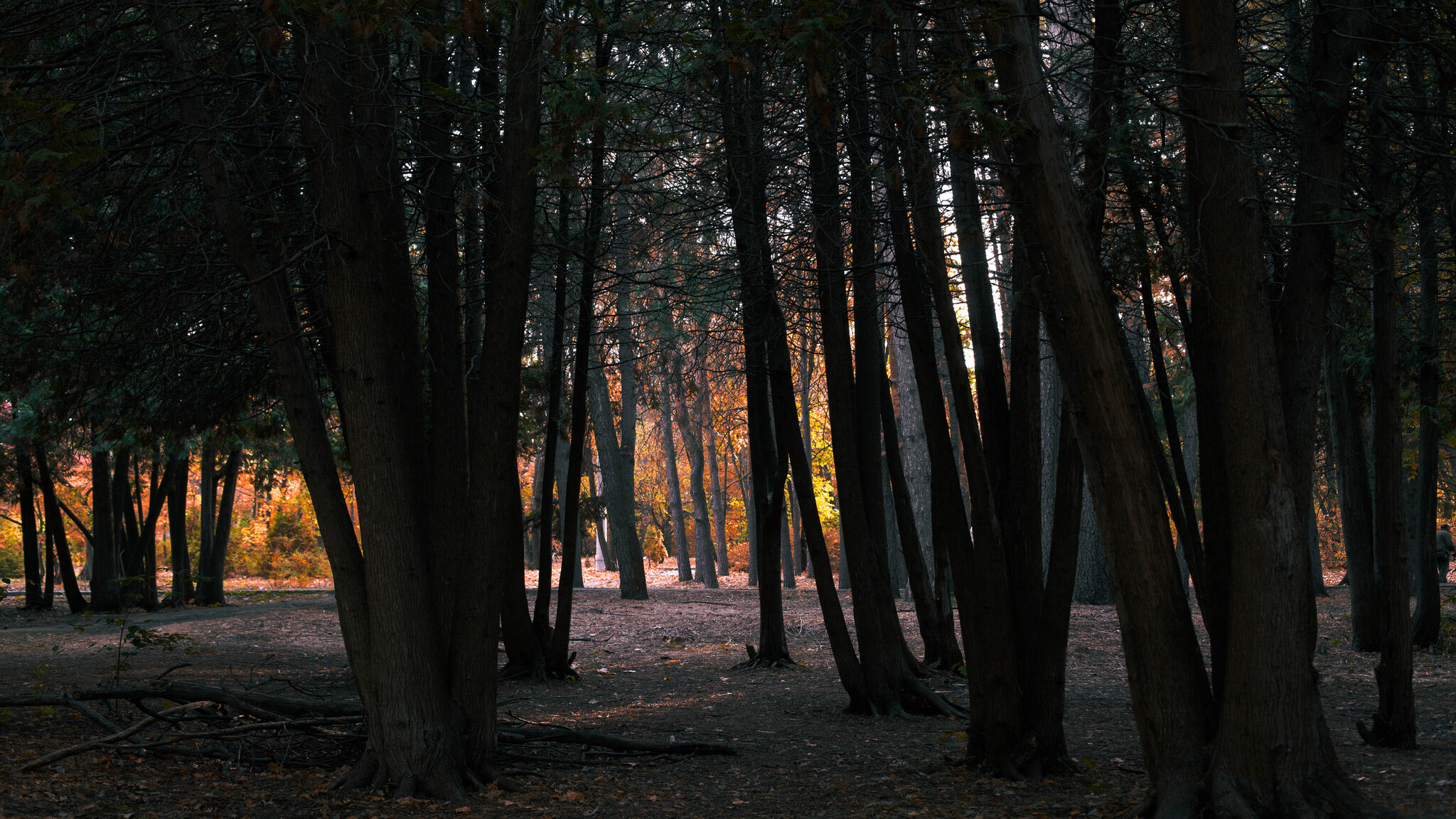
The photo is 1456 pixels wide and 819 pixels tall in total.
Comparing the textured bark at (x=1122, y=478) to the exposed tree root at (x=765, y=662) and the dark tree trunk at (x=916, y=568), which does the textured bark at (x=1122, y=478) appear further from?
the exposed tree root at (x=765, y=662)

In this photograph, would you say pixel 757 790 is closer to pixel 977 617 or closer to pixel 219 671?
pixel 977 617

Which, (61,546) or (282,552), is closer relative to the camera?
(61,546)

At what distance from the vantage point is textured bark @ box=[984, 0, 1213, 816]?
171 inches

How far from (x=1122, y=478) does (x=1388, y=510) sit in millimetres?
3019

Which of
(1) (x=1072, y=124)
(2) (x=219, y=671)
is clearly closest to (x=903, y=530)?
(1) (x=1072, y=124)

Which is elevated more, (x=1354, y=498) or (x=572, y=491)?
(x=572, y=491)

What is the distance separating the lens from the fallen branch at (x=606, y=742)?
6.77m

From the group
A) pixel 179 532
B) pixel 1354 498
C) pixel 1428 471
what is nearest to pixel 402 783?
pixel 1354 498

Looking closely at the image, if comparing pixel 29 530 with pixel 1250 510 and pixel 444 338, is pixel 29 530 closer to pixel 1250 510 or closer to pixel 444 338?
pixel 444 338

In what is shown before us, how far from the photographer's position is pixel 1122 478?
4.39 meters

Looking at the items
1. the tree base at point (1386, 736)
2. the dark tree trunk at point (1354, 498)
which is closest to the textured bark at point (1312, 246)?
the tree base at point (1386, 736)

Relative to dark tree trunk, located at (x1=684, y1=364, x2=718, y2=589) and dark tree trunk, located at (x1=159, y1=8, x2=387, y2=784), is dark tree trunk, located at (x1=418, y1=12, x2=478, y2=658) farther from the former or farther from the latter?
dark tree trunk, located at (x1=684, y1=364, x2=718, y2=589)

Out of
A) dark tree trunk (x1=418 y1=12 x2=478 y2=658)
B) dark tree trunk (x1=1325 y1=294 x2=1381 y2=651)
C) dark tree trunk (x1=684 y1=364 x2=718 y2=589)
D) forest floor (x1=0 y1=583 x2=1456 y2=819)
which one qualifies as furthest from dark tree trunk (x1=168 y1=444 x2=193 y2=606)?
dark tree trunk (x1=1325 y1=294 x2=1381 y2=651)

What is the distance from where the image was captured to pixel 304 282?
712 centimetres
